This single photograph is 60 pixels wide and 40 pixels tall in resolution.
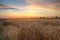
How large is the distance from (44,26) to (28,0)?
497 mm

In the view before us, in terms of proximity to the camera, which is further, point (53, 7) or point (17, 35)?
point (53, 7)

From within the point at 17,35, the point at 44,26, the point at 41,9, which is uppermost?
the point at 41,9

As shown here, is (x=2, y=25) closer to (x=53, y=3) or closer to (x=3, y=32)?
(x=3, y=32)

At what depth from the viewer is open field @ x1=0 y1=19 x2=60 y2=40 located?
1.77 m

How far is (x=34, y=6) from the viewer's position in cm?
190

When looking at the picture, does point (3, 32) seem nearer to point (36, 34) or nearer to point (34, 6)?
point (36, 34)

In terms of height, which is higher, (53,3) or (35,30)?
(53,3)

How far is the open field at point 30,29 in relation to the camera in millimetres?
1771

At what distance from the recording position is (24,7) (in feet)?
6.24

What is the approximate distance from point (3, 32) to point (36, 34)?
20.1 inches

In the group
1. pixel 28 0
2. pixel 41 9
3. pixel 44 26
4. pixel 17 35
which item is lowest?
pixel 17 35

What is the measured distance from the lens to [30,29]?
5.94 ft

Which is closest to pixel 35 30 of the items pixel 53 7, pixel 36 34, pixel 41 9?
pixel 36 34

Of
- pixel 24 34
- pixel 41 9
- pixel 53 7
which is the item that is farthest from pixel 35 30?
pixel 53 7
